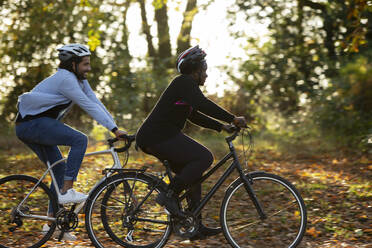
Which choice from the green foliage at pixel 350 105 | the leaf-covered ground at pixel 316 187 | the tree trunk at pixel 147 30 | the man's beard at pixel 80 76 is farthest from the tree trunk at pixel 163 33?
the man's beard at pixel 80 76

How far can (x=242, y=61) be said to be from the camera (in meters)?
13.6

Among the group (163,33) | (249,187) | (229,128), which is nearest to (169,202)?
(249,187)

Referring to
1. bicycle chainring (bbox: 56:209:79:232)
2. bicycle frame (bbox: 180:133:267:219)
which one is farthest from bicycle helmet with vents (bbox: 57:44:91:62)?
bicycle frame (bbox: 180:133:267:219)

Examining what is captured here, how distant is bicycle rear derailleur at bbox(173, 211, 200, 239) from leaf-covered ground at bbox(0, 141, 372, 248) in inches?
27.7

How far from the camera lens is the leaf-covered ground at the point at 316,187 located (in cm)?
572

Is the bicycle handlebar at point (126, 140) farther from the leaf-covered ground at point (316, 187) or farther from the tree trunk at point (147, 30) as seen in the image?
the tree trunk at point (147, 30)

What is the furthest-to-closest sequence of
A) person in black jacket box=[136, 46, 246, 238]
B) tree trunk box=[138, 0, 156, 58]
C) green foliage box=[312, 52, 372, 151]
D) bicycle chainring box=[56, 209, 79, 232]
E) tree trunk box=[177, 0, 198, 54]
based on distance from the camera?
tree trunk box=[138, 0, 156, 58], tree trunk box=[177, 0, 198, 54], green foliage box=[312, 52, 372, 151], bicycle chainring box=[56, 209, 79, 232], person in black jacket box=[136, 46, 246, 238]

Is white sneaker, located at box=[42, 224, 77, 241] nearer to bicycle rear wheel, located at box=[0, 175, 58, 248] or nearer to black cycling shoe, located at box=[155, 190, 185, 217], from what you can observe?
bicycle rear wheel, located at box=[0, 175, 58, 248]

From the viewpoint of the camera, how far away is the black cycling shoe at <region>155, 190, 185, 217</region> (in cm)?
479

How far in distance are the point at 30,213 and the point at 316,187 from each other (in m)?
4.80

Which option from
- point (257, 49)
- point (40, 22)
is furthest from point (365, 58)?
point (40, 22)

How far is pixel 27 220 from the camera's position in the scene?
5.14 meters

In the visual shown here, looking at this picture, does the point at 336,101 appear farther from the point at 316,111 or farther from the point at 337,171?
the point at 337,171

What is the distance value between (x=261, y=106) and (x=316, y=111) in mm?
2375
